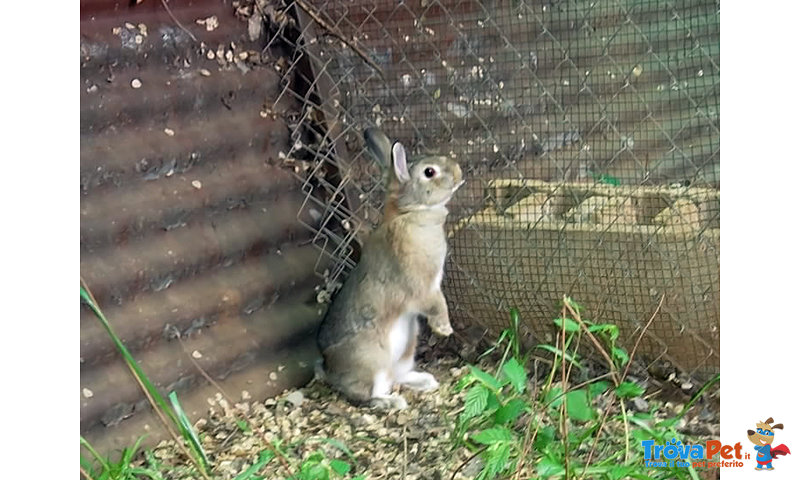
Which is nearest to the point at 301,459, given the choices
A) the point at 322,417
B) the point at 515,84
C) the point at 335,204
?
the point at 322,417

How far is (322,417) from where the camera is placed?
306cm

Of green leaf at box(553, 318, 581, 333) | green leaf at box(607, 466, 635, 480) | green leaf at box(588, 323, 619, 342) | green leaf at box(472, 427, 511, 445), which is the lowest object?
green leaf at box(607, 466, 635, 480)

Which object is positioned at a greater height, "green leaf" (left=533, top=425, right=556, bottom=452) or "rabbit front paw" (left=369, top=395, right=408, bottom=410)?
"green leaf" (left=533, top=425, right=556, bottom=452)

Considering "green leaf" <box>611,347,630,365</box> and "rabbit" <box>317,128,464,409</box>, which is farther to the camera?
"rabbit" <box>317,128,464,409</box>

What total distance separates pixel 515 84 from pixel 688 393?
110 cm

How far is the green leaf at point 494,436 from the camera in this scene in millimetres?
2398

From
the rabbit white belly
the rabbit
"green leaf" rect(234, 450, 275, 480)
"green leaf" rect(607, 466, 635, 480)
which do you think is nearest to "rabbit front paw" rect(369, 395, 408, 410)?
the rabbit

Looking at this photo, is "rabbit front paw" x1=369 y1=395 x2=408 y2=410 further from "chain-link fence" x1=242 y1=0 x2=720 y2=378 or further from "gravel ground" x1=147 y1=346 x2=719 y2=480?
"chain-link fence" x1=242 y1=0 x2=720 y2=378

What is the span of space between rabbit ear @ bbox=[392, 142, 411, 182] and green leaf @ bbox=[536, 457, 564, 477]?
3.42 ft

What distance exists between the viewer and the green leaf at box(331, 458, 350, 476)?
255 centimetres

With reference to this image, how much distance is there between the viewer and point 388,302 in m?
3.13

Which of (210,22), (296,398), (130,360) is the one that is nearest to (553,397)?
(296,398)
